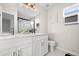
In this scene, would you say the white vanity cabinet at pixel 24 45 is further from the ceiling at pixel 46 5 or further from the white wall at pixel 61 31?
the ceiling at pixel 46 5

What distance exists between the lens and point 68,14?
161 cm

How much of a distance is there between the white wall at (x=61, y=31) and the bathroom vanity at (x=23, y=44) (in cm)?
23

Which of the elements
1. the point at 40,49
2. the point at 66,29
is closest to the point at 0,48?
the point at 40,49

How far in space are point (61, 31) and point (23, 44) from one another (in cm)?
85

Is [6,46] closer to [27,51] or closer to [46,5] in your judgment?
[27,51]

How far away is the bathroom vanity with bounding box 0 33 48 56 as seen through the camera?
3.91 ft

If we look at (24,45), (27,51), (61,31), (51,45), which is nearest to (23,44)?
(24,45)

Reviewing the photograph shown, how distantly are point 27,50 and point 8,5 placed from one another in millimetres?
877

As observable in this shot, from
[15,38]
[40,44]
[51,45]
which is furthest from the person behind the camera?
[40,44]

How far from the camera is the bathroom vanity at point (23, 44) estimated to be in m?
1.19

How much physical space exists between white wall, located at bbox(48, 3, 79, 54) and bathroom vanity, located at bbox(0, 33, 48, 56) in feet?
0.75

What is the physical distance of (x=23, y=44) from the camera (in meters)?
1.42

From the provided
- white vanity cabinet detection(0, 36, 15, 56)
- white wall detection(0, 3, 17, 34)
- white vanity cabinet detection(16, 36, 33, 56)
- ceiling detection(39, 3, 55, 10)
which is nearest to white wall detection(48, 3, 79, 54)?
ceiling detection(39, 3, 55, 10)

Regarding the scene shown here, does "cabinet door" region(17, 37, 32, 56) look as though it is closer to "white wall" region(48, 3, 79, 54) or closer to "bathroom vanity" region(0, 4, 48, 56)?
"bathroom vanity" region(0, 4, 48, 56)
